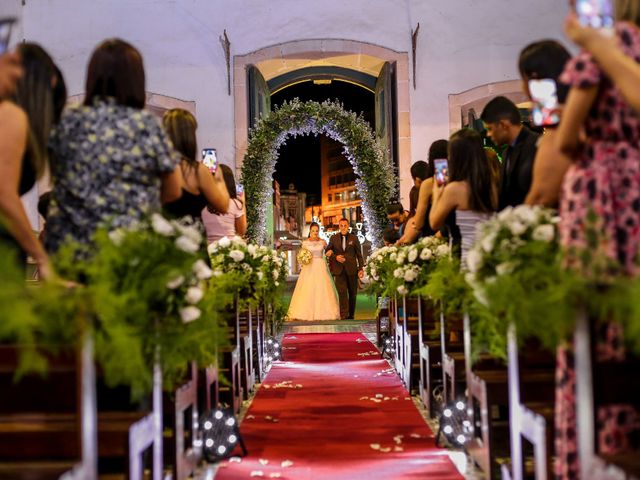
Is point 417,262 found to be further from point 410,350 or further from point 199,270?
point 199,270

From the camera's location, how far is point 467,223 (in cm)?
464

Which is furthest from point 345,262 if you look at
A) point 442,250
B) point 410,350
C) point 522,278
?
point 522,278

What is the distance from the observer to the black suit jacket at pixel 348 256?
13266 millimetres

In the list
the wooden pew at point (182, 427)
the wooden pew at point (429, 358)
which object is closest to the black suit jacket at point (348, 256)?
the wooden pew at point (429, 358)


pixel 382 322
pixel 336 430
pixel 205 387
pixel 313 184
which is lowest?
pixel 336 430

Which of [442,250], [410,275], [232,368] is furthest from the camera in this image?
[410,275]

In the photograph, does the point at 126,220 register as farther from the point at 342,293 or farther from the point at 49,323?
the point at 342,293

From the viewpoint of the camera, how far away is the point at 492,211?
4648mm

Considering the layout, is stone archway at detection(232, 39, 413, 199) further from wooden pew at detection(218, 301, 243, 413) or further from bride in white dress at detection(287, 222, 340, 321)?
wooden pew at detection(218, 301, 243, 413)

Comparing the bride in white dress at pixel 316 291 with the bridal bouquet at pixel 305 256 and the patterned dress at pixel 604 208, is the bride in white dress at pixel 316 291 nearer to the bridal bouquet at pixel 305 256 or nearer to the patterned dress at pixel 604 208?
the bridal bouquet at pixel 305 256

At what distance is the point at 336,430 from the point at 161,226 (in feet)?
8.46

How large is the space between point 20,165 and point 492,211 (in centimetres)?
271

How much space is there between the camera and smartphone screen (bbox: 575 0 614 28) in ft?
8.11

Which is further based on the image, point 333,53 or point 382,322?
point 333,53
